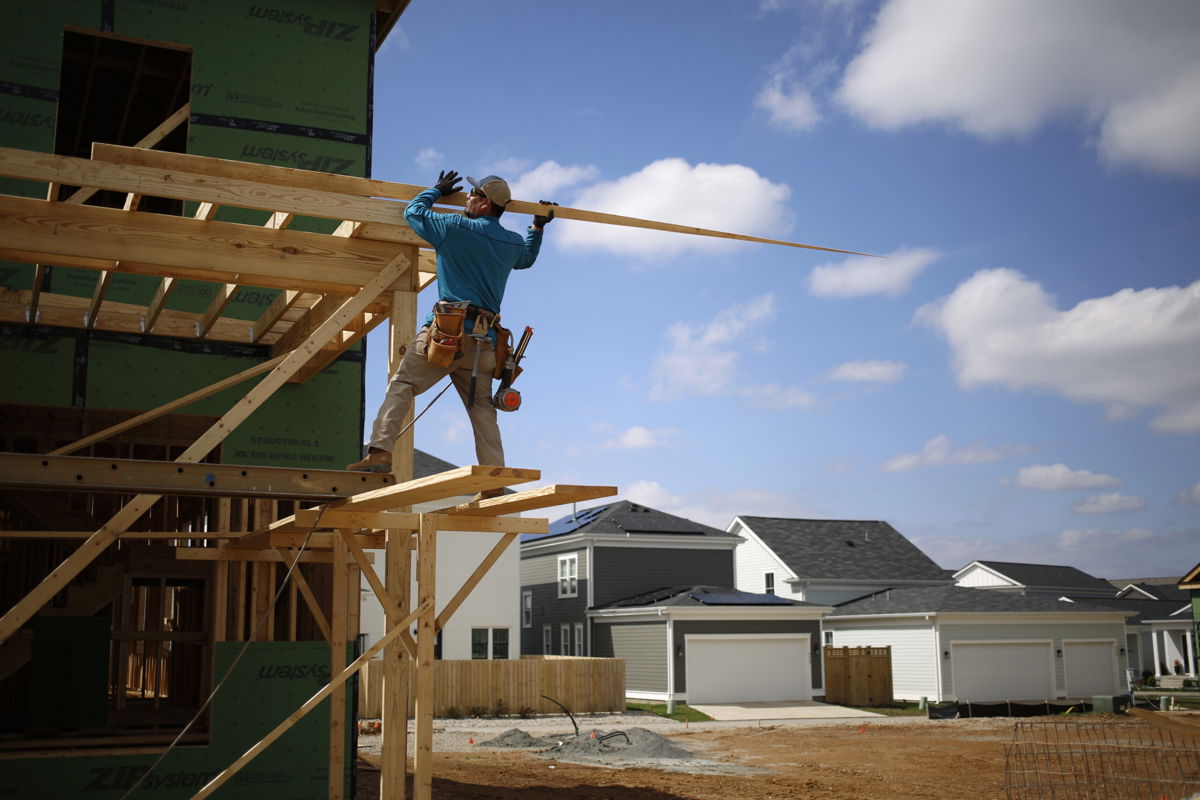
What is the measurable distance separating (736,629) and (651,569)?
6.05m

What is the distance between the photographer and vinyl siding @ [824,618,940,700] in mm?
32906

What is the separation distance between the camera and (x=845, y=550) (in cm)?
4388

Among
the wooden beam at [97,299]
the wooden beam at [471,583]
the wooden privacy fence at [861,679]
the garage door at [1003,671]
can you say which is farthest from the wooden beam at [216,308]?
the garage door at [1003,671]

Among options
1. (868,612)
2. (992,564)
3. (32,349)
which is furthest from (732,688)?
(32,349)

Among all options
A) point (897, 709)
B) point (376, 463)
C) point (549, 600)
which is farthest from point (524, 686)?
point (376, 463)

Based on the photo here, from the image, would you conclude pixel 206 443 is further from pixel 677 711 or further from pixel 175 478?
pixel 677 711

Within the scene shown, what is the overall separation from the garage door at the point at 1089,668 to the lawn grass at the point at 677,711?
1280 centimetres

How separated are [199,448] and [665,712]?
2502cm

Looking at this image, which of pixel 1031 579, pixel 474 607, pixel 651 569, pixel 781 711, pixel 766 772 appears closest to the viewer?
pixel 766 772

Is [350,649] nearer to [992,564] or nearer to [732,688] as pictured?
[732,688]

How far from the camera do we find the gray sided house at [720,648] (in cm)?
3198

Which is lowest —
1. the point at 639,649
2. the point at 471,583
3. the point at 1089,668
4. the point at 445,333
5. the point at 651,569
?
the point at 1089,668

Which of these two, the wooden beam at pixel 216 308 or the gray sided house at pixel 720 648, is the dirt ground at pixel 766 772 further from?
the gray sided house at pixel 720 648

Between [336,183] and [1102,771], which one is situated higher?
[336,183]
